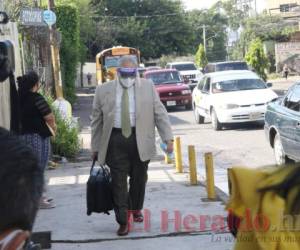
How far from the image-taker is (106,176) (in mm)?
6348

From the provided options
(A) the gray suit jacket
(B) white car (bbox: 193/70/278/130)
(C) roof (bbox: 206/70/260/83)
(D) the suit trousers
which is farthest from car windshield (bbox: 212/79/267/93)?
(D) the suit trousers

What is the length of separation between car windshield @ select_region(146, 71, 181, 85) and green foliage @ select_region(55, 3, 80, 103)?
300 cm

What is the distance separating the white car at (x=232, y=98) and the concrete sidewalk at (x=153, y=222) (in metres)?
7.21

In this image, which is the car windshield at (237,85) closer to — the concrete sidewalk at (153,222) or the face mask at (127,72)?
the concrete sidewalk at (153,222)

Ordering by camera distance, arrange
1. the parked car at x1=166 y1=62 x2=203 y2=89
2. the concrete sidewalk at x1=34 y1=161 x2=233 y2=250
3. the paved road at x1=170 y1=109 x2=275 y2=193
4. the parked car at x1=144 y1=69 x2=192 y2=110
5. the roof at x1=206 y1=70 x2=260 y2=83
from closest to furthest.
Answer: the concrete sidewalk at x1=34 y1=161 x2=233 y2=250
the paved road at x1=170 y1=109 x2=275 y2=193
the roof at x1=206 y1=70 x2=260 y2=83
the parked car at x1=144 y1=69 x2=192 y2=110
the parked car at x1=166 y1=62 x2=203 y2=89

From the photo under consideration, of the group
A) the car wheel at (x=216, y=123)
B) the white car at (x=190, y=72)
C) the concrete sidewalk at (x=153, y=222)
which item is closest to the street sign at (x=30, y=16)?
the concrete sidewalk at (x=153, y=222)

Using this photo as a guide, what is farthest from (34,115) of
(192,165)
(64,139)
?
(64,139)

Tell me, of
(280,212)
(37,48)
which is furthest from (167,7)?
(280,212)

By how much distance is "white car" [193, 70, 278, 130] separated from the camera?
1628 centimetres

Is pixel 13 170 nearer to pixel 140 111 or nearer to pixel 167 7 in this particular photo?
pixel 140 111

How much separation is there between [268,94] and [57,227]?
10.8 m

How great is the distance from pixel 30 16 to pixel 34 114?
335 centimetres

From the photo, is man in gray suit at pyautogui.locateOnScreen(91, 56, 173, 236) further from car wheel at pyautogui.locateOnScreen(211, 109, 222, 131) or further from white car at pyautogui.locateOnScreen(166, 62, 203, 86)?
white car at pyautogui.locateOnScreen(166, 62, 203, 86)

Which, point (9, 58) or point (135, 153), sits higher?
point (9, 58)
